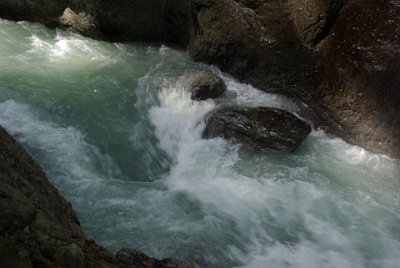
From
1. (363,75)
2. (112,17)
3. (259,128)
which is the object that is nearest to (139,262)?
(259,128)

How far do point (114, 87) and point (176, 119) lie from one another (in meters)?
1.33

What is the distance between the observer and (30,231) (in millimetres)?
2365

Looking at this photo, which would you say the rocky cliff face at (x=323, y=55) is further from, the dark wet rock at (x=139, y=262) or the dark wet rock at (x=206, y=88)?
the dark wet rock at (x=139, y=262)

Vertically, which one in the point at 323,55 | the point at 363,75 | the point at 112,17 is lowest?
the point at 112,17

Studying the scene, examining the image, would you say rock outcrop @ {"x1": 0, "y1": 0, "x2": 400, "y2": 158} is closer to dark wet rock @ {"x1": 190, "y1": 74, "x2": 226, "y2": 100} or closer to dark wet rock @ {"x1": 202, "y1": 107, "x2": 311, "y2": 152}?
dark wet rock @ {"x1": 190, "y1": 74, "x2": 226, "y2": 100}

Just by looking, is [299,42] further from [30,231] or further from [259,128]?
[30,231]

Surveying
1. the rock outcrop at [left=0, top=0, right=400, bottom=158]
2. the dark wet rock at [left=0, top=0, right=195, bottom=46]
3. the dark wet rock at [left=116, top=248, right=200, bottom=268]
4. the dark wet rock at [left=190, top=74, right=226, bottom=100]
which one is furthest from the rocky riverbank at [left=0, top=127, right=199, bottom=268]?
the dark wet rock at [left=0, top=0, right=195, bottom=46]

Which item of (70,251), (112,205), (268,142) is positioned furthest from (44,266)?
(268,142)

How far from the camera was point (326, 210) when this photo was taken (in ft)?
18.4

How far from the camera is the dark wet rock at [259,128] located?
21.5ft

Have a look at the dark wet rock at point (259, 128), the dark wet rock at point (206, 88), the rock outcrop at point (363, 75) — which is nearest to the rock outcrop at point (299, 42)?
the rock outcrop at point (363, 75)

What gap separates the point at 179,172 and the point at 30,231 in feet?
12.5

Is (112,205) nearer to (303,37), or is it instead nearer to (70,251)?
(70,251)

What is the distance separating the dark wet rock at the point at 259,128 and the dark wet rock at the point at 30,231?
12.6ft
